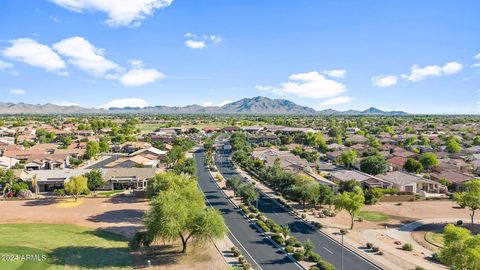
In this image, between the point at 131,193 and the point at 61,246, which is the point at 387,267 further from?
the point at 131,193

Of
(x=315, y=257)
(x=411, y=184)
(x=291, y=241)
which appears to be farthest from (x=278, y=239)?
(x=411, y=184)

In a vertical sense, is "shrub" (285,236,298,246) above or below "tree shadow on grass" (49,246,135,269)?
above

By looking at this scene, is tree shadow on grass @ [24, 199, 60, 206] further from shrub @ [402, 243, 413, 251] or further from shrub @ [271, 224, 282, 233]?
shrub @ [402, 243, 413, 251]

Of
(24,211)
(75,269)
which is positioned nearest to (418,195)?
(75,269)

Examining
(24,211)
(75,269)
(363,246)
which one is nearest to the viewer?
(75,269)

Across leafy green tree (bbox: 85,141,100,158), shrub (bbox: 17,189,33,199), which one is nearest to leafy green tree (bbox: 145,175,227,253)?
shrub (bbox: 17,189,33,199)

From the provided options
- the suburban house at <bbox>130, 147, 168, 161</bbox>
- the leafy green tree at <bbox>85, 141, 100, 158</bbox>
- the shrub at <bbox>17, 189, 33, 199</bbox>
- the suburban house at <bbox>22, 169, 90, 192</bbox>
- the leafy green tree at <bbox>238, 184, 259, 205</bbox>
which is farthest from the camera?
the leafy green tree at <bbox>85, 141, 100, 158</bbox>

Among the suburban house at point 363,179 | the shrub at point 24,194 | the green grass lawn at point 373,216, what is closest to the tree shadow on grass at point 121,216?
the shrub at point 24,194

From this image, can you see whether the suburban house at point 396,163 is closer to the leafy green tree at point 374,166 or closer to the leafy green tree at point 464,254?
the leafy green tree at point 374,166
